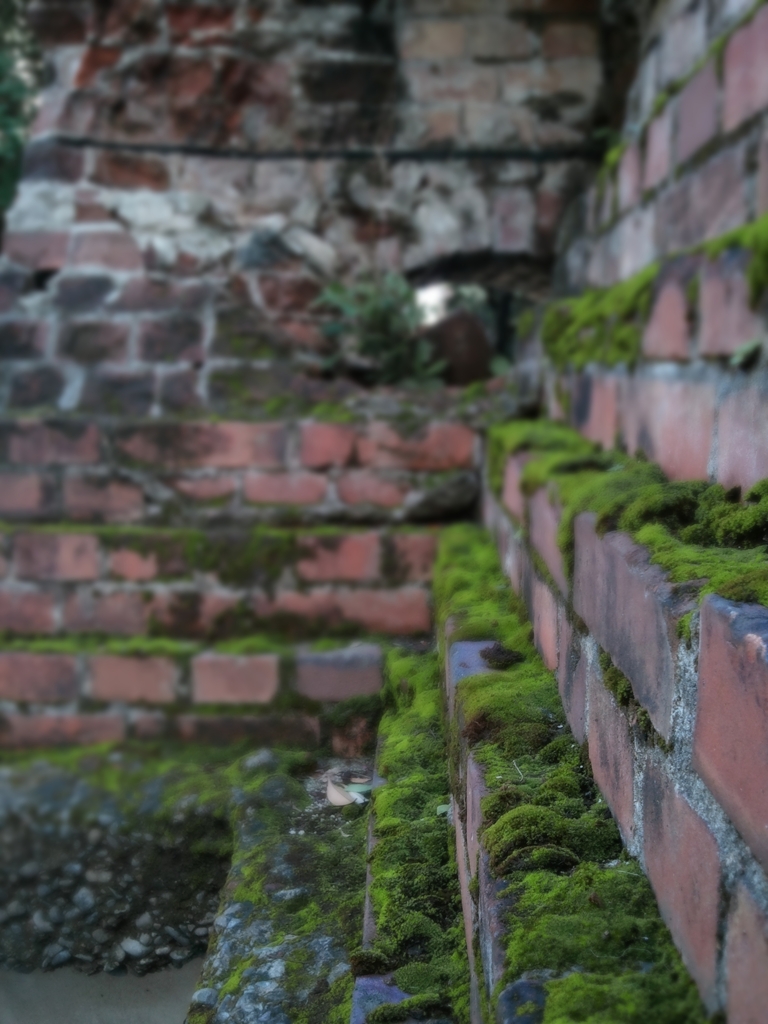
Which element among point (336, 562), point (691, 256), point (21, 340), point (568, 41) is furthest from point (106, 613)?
point (568, 41)

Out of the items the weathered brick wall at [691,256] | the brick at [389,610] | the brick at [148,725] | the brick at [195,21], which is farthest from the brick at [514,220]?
the brick at [148,725]

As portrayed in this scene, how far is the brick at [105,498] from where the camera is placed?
8.13 feet

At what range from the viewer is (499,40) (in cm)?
282

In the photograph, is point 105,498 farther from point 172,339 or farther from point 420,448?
point 420,448

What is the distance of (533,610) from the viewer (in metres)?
1.41

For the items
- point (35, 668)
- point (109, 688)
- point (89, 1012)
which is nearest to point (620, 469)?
point (89, 1012)

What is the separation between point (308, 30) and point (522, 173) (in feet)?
2.84

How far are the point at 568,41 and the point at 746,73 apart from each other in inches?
61.8

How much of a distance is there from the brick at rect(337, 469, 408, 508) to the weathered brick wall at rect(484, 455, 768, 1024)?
1.42 m

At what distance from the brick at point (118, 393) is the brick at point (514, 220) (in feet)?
4.24

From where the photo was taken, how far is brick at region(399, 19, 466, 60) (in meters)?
2.81

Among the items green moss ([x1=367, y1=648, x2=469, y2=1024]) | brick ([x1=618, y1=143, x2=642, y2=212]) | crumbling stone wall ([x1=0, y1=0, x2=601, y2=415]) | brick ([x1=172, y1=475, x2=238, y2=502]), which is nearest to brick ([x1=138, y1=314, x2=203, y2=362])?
crumbling stone wall ([x1=0, y1=0, x2=601, y2=415])

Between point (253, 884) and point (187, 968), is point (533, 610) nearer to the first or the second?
point (253, 884)

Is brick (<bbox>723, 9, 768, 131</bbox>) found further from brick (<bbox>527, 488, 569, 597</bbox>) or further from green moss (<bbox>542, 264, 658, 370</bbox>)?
brick (<bbox>527, 488, 569, 597</bbox>)
